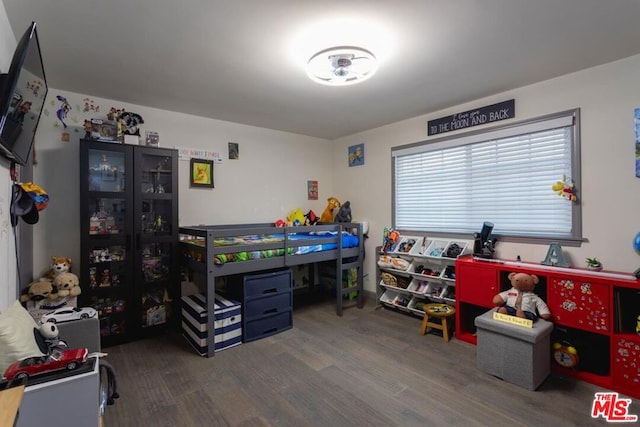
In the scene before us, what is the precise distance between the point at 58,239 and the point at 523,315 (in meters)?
4.04

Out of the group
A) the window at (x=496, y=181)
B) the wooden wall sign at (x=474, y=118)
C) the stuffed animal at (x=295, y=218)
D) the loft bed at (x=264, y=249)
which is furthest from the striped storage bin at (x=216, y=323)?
the wooden wall sign at (x=474, y=118)

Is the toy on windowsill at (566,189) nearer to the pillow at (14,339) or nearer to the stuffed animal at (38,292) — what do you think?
the pillow at (14,339)

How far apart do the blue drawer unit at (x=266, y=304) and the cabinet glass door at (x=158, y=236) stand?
0.81m

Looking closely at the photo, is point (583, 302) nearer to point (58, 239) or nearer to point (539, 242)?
point (539, 242)

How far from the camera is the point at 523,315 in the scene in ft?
7.48

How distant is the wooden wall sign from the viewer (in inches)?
111

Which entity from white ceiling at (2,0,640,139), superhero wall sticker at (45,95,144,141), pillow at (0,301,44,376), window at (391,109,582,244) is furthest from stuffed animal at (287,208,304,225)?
pillow at (0,301,44,376)

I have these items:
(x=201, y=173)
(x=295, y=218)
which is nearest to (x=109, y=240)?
(x=201, y=173)

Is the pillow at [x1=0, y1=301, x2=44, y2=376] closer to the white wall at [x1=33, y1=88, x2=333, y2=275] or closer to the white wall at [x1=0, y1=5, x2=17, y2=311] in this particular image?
the white wall at [x1=0, y1=5, x2=17, y2=311]

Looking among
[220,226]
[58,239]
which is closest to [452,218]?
[220,226]

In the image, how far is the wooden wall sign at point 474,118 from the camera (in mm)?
2809

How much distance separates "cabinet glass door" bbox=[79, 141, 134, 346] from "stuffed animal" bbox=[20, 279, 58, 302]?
0.78ft

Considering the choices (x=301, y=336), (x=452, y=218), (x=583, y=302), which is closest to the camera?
(x=583, y=302)

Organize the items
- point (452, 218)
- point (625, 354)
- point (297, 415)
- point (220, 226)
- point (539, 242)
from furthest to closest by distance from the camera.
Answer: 1. point (220, 226)
2. point (452, 218)
3. point (539, 242)
4. point (625, 354)
5. point (297, 415)
